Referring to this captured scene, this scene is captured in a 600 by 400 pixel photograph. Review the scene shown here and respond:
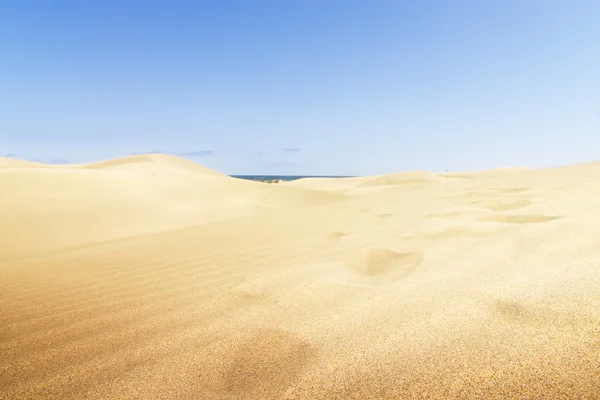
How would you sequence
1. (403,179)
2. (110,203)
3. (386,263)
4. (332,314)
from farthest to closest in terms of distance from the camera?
(403,179) < (110,203) < (386,263) < (332,314)

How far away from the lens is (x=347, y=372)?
132cm

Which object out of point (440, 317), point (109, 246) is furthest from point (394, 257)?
point (109, 246)

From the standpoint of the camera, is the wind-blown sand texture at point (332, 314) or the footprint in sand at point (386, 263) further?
the footprint in sand at point (386, 263)

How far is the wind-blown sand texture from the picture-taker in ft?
4.18

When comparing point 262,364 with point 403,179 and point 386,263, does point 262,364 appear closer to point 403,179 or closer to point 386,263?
point 386,263

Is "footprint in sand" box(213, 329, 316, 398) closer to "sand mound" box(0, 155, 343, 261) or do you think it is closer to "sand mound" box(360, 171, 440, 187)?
"sand mound" box(0, 155, 343, 261)

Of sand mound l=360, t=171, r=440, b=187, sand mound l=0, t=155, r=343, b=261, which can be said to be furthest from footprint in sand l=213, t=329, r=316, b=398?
sand mound l=360, t=171, r=440, b=187

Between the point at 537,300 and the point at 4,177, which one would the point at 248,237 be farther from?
the point at 4,177

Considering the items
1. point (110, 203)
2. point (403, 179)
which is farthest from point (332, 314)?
point (403, 179)

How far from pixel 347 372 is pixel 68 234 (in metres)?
5.64

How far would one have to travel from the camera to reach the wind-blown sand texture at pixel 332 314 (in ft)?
4.18

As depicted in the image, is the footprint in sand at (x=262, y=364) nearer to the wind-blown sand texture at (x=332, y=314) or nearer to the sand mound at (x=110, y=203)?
the wind-blown sand texture at (x=332, y=314)

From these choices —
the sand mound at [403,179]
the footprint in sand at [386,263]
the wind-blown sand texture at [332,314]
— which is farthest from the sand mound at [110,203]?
the sand mound at [403,179]

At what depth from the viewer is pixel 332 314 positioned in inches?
70.9
